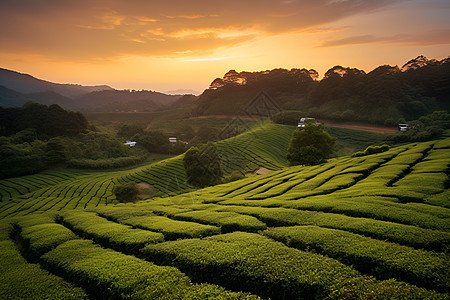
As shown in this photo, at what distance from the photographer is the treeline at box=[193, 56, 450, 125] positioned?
75.4m

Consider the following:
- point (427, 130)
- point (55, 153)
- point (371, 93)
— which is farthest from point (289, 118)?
point (55, 153)

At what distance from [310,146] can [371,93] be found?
2394 inches

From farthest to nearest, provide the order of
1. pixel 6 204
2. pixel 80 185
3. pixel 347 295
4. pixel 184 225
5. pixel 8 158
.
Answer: pixel 8 158 → pixel 80 185 → pixel 6 204 → pixel 184 225 → pixel 347 295

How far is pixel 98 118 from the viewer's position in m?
172

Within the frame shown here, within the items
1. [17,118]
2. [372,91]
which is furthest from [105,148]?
[372,91]

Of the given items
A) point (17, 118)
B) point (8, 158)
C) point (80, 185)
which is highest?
point (17, 118)

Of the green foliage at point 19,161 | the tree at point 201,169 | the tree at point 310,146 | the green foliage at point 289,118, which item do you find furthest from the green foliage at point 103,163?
the tree at point 310,146

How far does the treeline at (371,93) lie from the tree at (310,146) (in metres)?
45.0

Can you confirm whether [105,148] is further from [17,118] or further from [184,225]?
[184,225]

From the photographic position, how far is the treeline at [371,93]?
75.4 meters

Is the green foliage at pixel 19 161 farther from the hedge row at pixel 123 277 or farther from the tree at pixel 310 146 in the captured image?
the tree at pixel 310 146

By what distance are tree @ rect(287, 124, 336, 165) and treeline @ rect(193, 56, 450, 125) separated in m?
45.0

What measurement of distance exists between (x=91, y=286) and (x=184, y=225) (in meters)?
5.07

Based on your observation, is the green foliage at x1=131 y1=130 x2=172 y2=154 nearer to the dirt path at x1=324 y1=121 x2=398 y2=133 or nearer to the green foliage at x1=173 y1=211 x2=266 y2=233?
the dirt path at x1=324 y1=121 x2=398 y2=133
